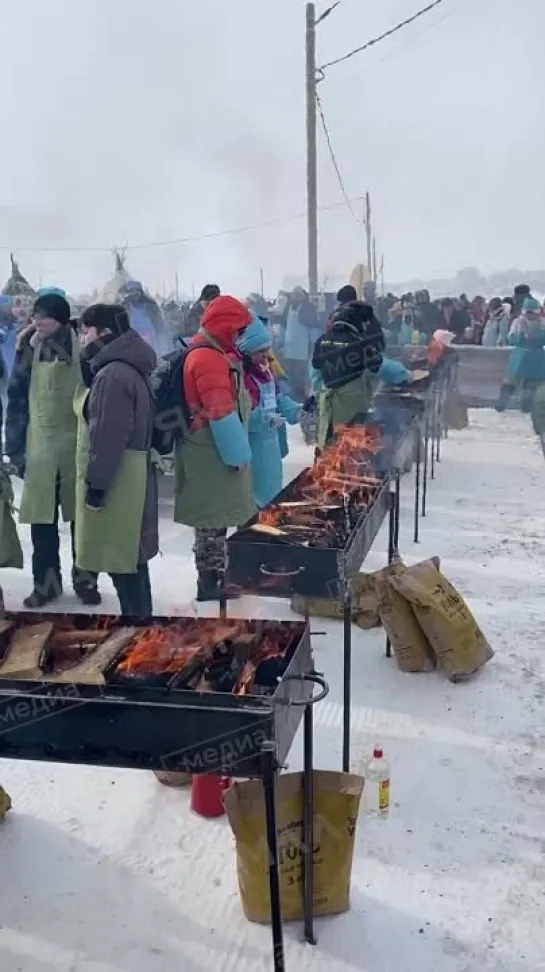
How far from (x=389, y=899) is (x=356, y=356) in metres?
5.19

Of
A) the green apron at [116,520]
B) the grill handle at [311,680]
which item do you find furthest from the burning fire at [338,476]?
the grill handle at [311,680]

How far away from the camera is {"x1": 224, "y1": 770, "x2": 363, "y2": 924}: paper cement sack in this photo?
280cm

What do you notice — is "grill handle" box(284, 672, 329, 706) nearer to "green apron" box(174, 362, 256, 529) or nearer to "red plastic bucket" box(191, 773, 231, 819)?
"red plastic bucket" box(191, 773, 231, 819)

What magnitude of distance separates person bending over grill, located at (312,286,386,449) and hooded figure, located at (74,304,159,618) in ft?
10.6

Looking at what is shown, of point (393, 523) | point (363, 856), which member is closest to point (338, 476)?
point (393, 523)

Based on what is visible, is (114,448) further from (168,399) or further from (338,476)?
(338,476)

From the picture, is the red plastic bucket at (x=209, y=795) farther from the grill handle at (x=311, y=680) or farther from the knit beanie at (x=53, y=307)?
the knit beanie at (x=53, y=307)

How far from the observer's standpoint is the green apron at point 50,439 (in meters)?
5.34

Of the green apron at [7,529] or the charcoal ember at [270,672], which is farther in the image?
the green apron at [7,529]

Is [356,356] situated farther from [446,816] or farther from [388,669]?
[446,816]

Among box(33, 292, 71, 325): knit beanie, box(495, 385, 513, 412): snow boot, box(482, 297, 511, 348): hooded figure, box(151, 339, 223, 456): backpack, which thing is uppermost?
box(33, 292, 71, 325): knit beanie

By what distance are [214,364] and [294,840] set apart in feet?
8.57

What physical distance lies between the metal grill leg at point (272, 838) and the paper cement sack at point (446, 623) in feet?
7.53

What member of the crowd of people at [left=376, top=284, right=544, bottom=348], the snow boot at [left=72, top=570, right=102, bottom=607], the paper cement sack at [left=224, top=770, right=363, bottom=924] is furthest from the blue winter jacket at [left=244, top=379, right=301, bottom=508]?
the crowd of people at [left=376, top=284, right=544, bottom=348]
